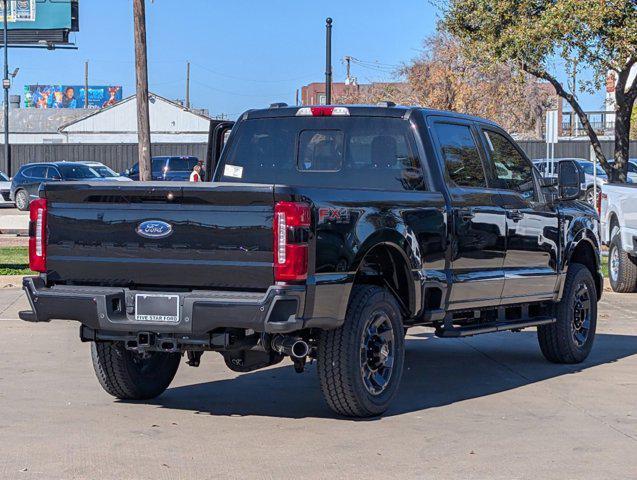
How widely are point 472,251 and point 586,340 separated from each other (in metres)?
2.23

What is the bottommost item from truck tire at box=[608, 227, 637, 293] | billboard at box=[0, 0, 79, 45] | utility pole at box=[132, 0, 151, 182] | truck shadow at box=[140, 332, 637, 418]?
truck shadow at box=[140, 332, 637, 418]

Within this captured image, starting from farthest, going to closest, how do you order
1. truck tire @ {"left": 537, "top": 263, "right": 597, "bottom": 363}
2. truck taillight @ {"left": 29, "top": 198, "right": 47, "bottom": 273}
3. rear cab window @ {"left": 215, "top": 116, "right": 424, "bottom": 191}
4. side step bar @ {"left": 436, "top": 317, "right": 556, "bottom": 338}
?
truck tire @ {"left": 537, "top": 263, "right": 597, "bottom": 363} < rear cab window @ {"left": 215, "top": 116, "right": 424, "bottom": 191} < side step bar @ {"left": 436, "top": 317, "right": 556, "bottom": 338} < truck taillight @ {"left": 29, "top": 198, "right": 47, "bottom": 273}

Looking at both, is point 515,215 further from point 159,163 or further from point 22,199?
point 159,163

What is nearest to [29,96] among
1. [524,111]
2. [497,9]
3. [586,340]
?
[524,111]

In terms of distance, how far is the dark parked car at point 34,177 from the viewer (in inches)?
1576

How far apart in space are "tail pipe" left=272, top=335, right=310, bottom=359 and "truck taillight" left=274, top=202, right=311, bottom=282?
0.51m

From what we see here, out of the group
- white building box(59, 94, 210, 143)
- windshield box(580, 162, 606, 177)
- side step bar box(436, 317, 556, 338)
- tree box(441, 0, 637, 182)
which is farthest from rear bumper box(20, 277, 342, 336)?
white building box(59, 94, 210, 143)

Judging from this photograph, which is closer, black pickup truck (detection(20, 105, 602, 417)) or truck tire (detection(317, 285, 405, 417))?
black pickup truck (detection(20, 105, 602, 417))

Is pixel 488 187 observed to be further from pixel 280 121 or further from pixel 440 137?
pixel 280 121

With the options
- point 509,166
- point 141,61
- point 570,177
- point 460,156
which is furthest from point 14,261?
point 460,156

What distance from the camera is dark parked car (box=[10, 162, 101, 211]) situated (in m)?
40.0

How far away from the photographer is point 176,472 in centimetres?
666

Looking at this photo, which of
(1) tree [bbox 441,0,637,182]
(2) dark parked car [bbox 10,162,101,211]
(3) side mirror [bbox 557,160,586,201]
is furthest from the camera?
(2) dark parked car [bbox 10,162,101,211]

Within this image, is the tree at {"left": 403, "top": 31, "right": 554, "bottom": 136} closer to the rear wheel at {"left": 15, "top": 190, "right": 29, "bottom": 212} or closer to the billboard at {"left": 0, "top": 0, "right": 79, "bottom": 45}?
the rear wheel at {"left": 15, "top": 190, "right": 29, "bottom": 212}
